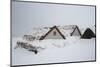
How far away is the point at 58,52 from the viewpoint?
7.18 feet

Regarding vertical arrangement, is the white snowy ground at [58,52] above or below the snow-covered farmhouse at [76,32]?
below

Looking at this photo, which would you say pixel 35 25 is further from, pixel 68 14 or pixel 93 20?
pixel 93 20

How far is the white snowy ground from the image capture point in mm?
2039

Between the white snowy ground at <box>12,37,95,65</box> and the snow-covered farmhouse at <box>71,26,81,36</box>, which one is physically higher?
the snow-covered farmhouse at <box>71,26,81,36</box>

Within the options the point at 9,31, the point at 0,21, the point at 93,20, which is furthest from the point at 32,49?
the point at 93,20

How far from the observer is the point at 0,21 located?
198 cm

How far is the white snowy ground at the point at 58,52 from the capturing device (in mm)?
2039

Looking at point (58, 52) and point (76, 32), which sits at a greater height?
point (76, 32)

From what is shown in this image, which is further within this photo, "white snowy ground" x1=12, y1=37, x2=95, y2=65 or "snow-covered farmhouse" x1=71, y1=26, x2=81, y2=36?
"snow-covered farmhouse" x1=71, y1=26, x2=81, y2=36

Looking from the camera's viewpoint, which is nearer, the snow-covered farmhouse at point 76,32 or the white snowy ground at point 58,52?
the white snowy ground at point 58,52

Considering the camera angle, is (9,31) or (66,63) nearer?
(9,31)

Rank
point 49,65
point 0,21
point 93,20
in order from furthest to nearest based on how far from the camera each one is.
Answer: point 93,20
point 49,65
point 0,21

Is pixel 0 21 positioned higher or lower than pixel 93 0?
lower

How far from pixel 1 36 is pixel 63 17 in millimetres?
721
